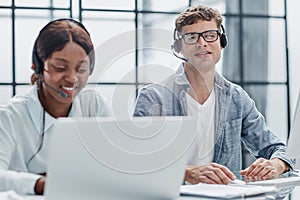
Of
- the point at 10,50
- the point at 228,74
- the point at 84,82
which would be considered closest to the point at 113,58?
the point at 84,82

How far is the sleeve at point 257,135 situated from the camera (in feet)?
7.29

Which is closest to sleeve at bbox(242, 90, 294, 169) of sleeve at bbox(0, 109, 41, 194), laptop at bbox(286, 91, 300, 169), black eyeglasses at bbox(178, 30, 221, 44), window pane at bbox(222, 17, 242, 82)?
black eyeglasses at bbox(178, 30, 221, 44)

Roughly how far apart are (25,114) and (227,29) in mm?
2727

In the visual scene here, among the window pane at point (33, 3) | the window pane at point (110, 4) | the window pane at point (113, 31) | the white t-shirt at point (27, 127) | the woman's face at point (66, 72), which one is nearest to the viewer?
the white t-shirt at point (27, 127)

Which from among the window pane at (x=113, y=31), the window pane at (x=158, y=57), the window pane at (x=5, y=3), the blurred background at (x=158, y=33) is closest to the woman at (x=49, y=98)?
the window pane at (x=158, y=57)

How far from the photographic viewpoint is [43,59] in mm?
1822

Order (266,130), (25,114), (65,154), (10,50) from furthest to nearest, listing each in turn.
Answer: (10,50), (266,130), (25,114), (65,154)

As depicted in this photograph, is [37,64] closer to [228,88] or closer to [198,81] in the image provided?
[198,81]

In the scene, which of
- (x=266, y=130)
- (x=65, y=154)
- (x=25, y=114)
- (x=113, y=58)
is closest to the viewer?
(x=65, y=154)

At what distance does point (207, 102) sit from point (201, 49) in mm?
209

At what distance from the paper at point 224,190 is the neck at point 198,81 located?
0.66 m

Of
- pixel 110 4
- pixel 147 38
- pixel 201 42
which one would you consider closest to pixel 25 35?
pixel 110 4

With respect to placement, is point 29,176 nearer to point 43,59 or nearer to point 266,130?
point 43,59

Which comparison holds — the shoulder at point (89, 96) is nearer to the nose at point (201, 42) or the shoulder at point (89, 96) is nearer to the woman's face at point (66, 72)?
the woman's face at point (66, 72)
